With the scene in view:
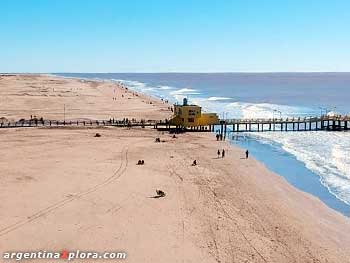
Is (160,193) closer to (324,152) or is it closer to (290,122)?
(324,152)

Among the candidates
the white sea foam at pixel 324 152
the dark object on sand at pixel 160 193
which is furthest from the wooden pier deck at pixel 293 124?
the dark object on sand at pixel 160 193

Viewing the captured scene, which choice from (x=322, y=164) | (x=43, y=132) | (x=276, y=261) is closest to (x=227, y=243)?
(x=276, y=261)

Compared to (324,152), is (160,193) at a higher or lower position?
higher

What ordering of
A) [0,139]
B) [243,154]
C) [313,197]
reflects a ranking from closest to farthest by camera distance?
[313,197] → [243,154] → [0,139]

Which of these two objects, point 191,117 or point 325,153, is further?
point 191,117

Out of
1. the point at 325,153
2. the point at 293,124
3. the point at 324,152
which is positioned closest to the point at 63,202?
the point at 325,153

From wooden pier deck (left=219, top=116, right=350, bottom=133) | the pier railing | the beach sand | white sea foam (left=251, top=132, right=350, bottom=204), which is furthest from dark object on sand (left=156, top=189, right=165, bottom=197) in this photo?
wooden pier deck (left=219, top=116, right=350, bottom=133)

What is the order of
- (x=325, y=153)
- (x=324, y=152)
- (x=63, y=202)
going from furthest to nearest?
(x=324, y=152) → (x=325, y=153) → (x=63, y=202)

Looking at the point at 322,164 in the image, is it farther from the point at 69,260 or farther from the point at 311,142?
the point at 69,260
